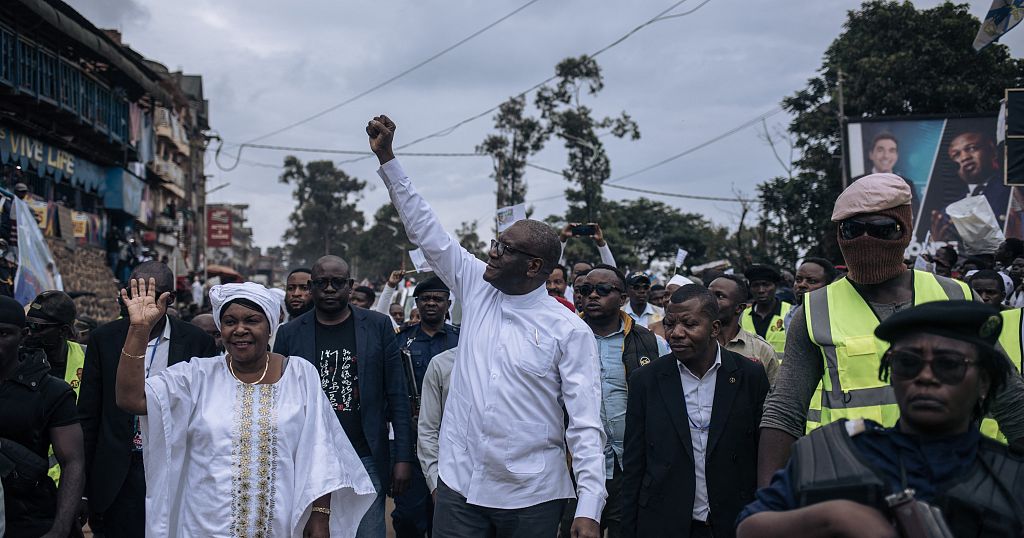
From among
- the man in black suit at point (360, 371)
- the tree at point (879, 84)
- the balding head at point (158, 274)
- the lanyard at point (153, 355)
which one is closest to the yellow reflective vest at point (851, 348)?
the man in black suit at point (360, 371)

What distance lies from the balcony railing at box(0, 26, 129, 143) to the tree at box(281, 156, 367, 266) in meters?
46.4

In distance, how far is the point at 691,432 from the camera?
170 inches

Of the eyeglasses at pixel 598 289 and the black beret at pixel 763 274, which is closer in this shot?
the eyeglasses at pixel 598 289

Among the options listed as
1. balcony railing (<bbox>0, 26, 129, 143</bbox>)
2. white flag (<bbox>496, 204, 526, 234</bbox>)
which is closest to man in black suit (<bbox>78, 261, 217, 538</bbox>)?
white flag (<bbox>496, 204, 526, 234</bbox>)

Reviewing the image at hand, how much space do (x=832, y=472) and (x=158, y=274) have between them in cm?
368

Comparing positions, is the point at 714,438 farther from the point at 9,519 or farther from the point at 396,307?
the point at 396,307

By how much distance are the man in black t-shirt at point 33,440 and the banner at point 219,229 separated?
168 ft

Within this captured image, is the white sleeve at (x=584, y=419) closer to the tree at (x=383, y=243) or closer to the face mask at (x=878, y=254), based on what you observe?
the face mask at (x=878, y=254)

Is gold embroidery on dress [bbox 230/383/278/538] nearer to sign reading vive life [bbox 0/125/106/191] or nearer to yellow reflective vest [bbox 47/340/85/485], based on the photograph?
yellow reflective vest [bbox 47/340/85/485]

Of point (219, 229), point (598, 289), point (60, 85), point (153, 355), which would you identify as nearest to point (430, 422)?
point (598, 289)

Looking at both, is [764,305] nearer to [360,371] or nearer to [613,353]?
[613,353]

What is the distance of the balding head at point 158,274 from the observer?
4.41m

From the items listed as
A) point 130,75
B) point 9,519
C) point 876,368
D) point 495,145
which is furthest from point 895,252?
point 495,145

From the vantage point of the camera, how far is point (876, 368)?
2986mm
